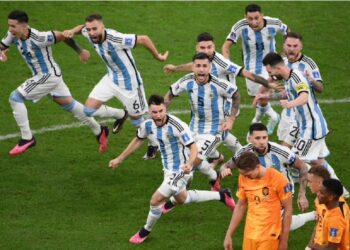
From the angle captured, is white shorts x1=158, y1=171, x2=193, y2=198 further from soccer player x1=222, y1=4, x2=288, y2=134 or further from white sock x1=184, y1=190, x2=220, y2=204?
soccer player x1=222, y1=4, x2=288, y2=134

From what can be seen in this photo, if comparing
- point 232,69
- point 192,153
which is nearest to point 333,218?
point 192,153

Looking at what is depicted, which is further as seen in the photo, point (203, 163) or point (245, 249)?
point (203, 163)

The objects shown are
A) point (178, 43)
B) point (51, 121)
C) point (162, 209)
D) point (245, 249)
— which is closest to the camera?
point (245, 249)

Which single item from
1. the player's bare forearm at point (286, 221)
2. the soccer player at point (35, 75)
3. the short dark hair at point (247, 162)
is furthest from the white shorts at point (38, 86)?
the player's bare forearm at point (286, 221)

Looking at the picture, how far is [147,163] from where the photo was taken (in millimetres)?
17219

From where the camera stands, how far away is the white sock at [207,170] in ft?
51.0

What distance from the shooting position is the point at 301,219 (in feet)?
46.1

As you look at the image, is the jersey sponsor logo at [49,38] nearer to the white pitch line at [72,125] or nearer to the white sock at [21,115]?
the white sock at [21,115]

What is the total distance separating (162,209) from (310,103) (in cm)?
251

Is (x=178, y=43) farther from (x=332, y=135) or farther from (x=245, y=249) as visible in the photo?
(x=245, y=249)

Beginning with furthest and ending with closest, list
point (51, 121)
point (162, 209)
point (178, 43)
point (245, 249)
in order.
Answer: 1. point (178, 43)
2. point (51, 121)
3. point (162, 209)
4. point (245, 249)

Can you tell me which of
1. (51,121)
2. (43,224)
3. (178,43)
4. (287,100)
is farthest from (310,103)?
(178,43)

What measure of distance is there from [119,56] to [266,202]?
16.6 feet

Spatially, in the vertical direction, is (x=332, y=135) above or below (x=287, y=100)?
below
